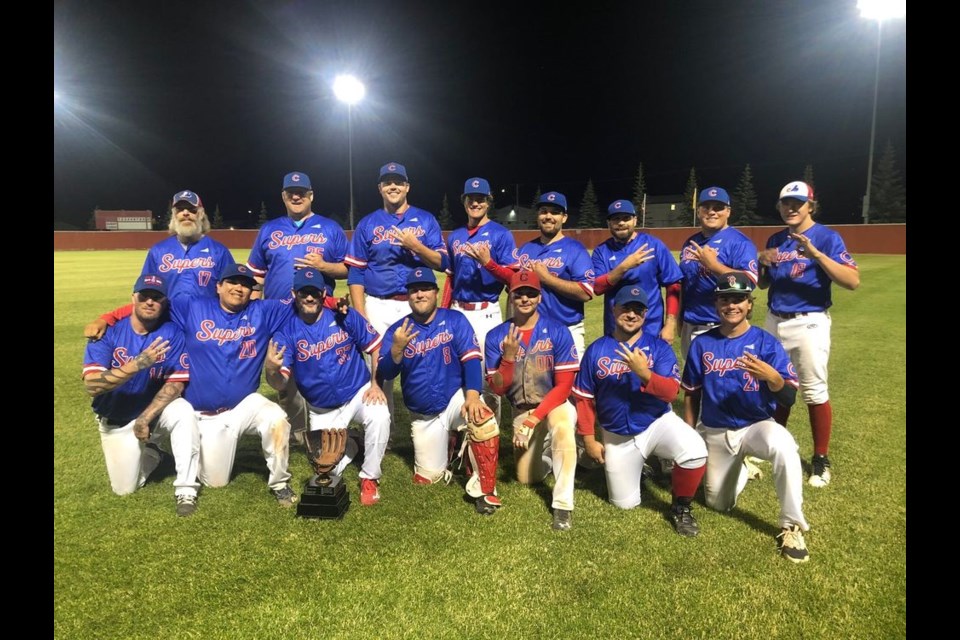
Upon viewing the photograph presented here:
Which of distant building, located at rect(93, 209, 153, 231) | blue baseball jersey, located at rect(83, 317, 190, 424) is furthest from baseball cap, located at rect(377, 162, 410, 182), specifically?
distant building, located at rect(93, 209, 153, 231)

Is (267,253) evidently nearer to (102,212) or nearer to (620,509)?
(620,509)

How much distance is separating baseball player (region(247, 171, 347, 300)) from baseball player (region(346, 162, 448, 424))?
0.20m

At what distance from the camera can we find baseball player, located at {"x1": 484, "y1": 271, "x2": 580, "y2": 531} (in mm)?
4059

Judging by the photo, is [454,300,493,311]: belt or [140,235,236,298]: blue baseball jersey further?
[454,300,493,311]: belt

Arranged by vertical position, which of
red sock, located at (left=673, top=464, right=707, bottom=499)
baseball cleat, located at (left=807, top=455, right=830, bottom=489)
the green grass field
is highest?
red sock, located at (left=673, top=464, right=707, bottom=499)

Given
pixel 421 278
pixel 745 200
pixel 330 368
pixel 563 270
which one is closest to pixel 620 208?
pixel 563 270

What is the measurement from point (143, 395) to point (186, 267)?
1234 millimetres

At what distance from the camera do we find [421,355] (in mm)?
4480

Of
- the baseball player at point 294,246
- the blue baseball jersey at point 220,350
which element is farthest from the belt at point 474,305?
the blue baseball jersey at point 220,350

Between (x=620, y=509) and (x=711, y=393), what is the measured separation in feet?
3.52

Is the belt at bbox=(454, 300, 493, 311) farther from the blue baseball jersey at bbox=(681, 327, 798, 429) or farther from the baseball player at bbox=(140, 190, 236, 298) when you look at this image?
the baseball player at bbox=(140, 190, 236, 298)

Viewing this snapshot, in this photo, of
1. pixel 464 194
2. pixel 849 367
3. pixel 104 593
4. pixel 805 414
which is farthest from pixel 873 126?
pixel 104 593

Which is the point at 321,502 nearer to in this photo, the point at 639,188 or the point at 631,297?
the point at 631,297

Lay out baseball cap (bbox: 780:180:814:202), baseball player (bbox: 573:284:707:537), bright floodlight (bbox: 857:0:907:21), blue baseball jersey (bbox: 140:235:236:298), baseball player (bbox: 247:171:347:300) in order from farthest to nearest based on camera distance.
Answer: bright floodlight (bbox: 857:0:907:21), baseball player (bbox: 247:171:347:300), blue baseball jersey (bbox: 140:235:236:298), baseball cap (bbox: 780:180:814:202), baseball player (bbox: 573:284:707:537)
